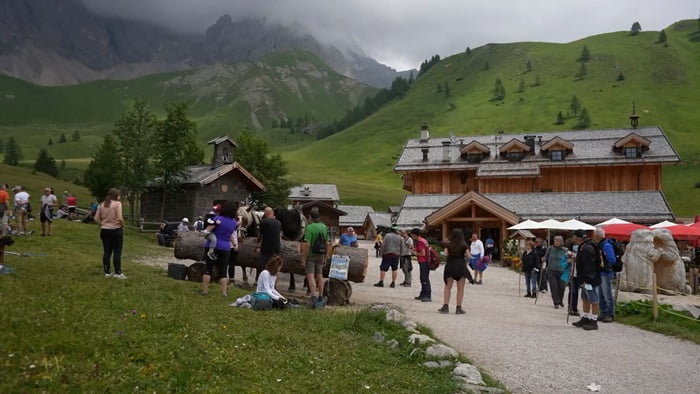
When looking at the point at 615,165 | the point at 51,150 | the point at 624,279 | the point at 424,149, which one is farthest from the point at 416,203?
the point at 51,150

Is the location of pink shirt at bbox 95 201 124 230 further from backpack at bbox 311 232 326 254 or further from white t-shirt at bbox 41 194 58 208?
white t-shirt at bbox 41 194 58 208

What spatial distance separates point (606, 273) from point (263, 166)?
50667mm

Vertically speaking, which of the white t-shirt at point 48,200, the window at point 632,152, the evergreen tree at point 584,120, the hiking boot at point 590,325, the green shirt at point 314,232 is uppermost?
the evergreen tree at point 584,120

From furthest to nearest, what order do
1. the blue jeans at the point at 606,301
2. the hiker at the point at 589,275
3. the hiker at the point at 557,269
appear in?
the hiker at the point at 557,269 < the blue jeans at the point at 606,301 < the hiker at the point at 589,275

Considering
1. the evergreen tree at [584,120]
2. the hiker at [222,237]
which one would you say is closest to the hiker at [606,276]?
the hiker at [222,237]

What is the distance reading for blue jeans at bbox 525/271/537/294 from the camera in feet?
60.4

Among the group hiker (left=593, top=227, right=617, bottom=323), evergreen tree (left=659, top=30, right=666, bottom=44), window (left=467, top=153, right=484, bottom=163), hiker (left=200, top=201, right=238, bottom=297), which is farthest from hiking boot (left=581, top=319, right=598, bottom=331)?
evergreen tree (left=659, top=30, right=666, bottom=44)

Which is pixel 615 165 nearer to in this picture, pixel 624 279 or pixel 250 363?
pixel 624 279

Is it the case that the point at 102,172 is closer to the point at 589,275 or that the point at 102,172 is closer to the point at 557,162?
the point at 557,162

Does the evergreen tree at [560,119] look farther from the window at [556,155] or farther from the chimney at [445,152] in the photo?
the chimney at [445,152]

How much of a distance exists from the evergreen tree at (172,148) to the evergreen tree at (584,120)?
113190mm

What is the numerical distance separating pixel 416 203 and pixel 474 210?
25.3 ft

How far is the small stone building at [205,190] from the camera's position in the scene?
37.8 m

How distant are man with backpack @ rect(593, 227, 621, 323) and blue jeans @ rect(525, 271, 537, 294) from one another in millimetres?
4705
